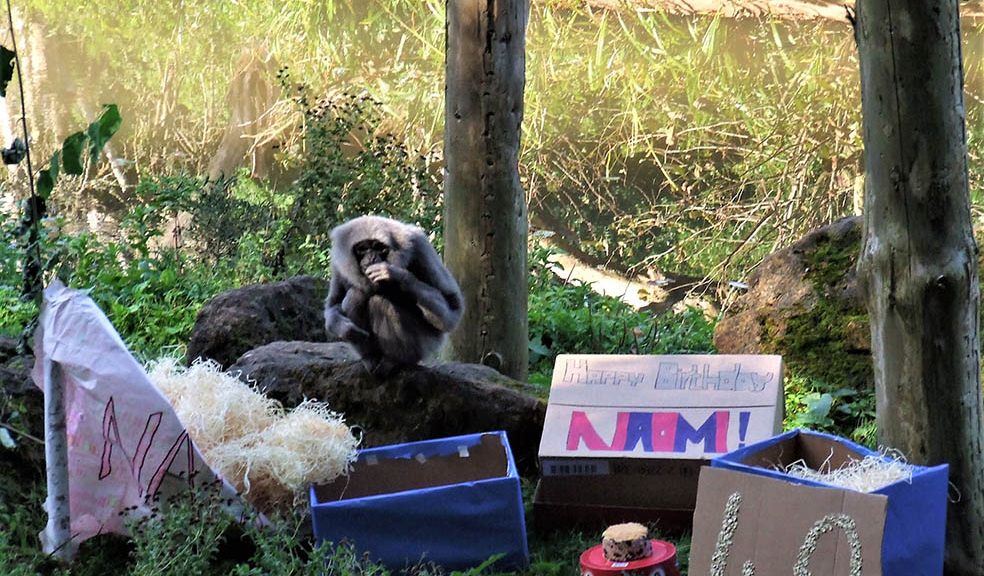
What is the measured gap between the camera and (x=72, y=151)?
3314mm

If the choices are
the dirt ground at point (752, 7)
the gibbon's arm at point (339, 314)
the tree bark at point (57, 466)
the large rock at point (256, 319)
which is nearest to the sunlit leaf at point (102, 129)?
the tree bark at point (57, 466)

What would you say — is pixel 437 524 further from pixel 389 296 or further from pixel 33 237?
pixel 33 237

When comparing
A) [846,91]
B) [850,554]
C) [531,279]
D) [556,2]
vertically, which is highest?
[556,2]

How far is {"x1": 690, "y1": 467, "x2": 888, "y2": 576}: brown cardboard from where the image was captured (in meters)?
3.20

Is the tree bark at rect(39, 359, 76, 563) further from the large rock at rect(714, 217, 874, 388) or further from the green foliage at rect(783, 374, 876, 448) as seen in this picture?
the large rock at rect(714, 217, 874, 388)

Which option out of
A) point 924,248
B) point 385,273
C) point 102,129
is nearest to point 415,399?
point 385,273

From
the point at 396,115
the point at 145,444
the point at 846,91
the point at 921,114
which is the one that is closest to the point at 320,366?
the point at 145,444

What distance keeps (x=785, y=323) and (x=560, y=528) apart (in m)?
2.46

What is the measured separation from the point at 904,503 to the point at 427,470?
1979 mm

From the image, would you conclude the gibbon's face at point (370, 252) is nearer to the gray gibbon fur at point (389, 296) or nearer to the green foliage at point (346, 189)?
the gray gibbon fur at point (389, 296)

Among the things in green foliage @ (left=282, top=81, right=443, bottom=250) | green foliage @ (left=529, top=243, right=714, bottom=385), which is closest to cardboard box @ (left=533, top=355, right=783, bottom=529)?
green foliage @ (left=529, top=243, right=714, bottom=385)

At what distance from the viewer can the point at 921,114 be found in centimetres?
373

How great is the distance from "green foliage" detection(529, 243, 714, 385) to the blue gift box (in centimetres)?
301

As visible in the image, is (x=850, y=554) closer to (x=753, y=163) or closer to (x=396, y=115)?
(x=753, y=163)
